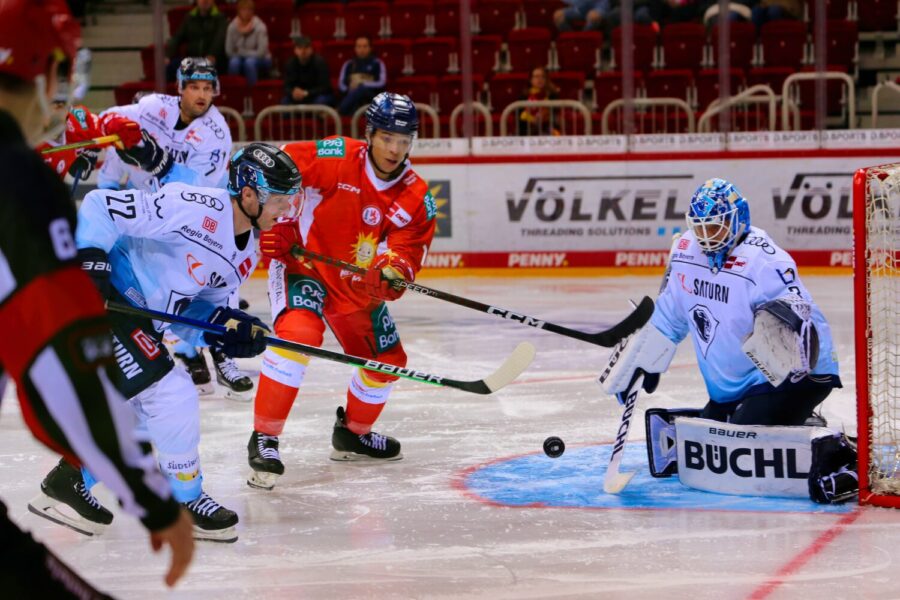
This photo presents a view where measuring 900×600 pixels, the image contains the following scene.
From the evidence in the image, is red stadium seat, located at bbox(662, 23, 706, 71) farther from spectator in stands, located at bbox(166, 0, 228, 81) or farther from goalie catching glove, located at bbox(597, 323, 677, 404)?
goalie catching glove, located at bbox(597, 323, 677, 404)

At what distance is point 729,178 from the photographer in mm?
9109

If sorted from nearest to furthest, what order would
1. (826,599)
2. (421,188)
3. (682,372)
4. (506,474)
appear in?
(826,599) → (506,474) → (421,188) → (682,372)

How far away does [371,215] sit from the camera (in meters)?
4.54

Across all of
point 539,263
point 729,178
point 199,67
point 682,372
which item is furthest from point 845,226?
point 199,67

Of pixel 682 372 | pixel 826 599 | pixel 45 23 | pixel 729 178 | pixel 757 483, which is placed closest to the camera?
pixel 45 23

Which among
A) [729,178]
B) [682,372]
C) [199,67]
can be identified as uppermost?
[199,67]

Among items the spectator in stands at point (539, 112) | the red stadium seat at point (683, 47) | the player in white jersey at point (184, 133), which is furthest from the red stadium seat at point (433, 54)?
the player in white jersey at point (184, 133)

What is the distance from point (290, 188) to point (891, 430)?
1897 millimetres

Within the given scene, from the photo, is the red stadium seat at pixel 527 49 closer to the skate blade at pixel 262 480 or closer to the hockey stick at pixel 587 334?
the hockey stick at pixel 587 334

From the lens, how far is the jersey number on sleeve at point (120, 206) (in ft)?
11.1

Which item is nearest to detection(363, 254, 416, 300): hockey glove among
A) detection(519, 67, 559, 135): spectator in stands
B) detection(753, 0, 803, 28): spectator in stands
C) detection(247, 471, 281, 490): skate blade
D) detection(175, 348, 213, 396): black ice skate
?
detection(247, 471, 281, 490): skate blade

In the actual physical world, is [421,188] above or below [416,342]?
above

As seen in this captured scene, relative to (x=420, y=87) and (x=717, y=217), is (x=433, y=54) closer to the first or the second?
(x=420, y=87)

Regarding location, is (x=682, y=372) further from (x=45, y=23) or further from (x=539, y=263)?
(x=45, y=23)
